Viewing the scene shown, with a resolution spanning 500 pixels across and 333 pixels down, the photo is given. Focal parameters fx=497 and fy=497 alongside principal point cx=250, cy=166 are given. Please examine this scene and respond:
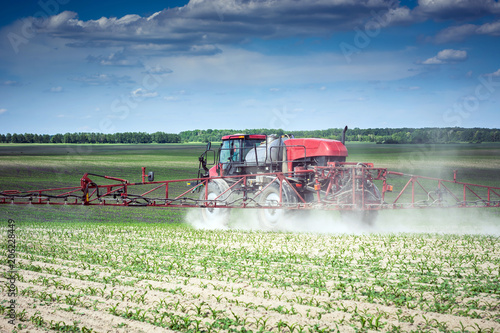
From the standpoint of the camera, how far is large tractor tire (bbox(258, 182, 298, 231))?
16422mm

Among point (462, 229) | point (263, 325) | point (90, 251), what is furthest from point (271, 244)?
point (462, 229)

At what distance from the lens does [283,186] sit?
1659 centimetres

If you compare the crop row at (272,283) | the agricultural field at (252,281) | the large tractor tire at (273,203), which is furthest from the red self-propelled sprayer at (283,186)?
the crop row at (272,283)

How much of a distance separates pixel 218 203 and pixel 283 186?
335 centimetres

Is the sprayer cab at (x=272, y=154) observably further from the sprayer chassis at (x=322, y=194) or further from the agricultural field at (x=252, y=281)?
the agricultural field at (x=252, y=281)

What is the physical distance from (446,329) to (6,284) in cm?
772

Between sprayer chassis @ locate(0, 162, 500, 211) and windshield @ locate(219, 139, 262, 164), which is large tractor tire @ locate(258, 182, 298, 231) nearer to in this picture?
sprayer chassis @ locate(0, 162, 500, 211)

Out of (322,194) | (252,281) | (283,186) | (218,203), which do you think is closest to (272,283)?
(252,281)

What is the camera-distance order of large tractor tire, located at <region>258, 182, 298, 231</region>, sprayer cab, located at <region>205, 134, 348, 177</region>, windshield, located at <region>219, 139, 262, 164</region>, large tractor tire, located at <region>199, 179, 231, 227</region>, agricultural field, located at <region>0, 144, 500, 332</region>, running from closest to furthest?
agricultural field, located at <region>0, 144, 500, 332</region> → large tractor tire, located at <region>258, 182, 298, 231</region> → sprayer cab, located at <region>205, 134, 348, 177</region> → large tractor tire, located at <region>199, 179, 231, 227</region> → windshield, located at <region>219, 139, 262, 164</region>

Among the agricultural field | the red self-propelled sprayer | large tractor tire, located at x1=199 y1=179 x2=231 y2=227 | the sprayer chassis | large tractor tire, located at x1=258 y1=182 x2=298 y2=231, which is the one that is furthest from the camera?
large tractor tire, located at x1=199 y1=179 x2=231 y2=227

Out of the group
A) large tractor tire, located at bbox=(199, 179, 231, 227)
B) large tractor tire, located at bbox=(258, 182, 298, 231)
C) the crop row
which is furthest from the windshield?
the crop row

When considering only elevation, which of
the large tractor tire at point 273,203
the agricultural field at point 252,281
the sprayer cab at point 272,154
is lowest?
the agricultural field at point 252,281

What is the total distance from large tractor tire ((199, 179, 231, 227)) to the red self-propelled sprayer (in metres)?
→ 0.04

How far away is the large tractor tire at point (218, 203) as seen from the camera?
1869 cm
